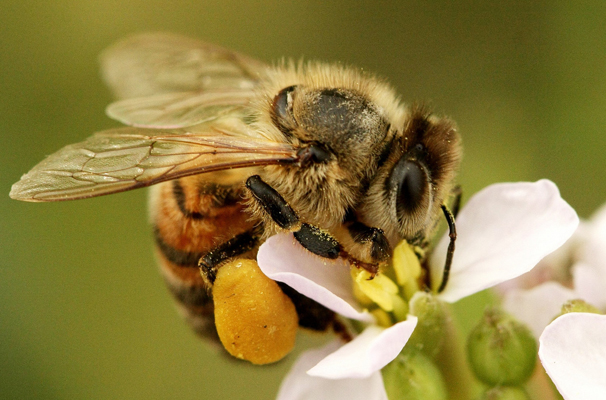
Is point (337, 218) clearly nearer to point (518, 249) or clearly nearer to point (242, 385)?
point (518, 249)

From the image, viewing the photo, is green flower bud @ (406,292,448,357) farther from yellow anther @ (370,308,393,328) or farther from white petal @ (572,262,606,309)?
white petal @ (572,262,606,309)

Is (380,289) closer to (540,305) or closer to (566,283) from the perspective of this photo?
(540,305)

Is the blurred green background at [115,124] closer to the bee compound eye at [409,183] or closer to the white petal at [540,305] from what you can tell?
the white petal at [540,305]

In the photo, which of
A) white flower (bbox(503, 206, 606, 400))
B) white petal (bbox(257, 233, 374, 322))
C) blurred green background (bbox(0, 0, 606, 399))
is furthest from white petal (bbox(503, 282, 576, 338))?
blurred green background (bbox(0, 0, 606, 399))

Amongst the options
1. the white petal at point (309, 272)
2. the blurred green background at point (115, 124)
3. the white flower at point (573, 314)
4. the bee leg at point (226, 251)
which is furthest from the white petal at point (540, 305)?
the blurred green background at point (115, 124)

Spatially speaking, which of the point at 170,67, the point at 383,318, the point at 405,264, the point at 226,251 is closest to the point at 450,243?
the point at 405,264

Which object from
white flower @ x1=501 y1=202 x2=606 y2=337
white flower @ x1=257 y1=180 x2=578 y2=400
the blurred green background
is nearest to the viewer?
white flower @ x1=257 y1=180 x2=578 y2=400
